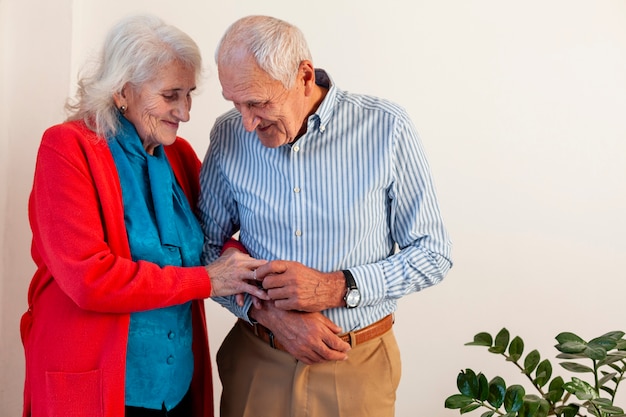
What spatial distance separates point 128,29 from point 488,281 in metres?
1.68

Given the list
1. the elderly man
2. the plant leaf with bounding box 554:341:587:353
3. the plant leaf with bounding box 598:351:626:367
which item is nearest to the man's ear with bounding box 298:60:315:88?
the elderly man

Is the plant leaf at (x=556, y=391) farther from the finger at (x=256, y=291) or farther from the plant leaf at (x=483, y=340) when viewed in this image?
the finger at (x=256, y=291)

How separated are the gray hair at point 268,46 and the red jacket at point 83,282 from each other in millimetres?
382

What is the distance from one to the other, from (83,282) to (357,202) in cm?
67

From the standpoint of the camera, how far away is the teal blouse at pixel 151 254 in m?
1.75

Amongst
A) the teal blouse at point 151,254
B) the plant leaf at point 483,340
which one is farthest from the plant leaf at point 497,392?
the teal blouse at point 151,254

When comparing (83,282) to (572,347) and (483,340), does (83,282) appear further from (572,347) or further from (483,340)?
(572,347)

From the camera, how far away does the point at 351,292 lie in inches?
70.4

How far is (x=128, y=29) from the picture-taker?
1.73m

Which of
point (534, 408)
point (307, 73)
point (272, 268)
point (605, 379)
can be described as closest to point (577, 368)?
point (605, 379)

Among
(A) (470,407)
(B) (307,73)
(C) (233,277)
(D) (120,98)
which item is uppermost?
(B) (307,73)

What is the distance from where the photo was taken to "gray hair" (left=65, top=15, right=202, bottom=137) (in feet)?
5.65

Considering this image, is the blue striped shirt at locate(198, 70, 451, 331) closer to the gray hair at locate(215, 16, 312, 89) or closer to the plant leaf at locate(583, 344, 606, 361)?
the gray hair at locate(215, 16, 312, 89)

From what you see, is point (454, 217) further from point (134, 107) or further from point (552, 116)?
point (134, 107)
